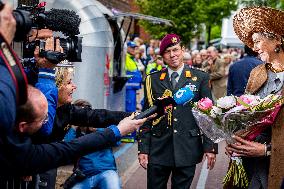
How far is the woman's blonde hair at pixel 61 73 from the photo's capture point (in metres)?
4.24

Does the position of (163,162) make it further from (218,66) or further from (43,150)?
(218,66)

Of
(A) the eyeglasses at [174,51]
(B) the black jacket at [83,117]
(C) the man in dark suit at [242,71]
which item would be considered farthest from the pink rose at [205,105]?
(C) the man in dark suit at [242,71]

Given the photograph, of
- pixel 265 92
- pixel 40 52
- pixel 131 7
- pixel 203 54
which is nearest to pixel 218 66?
pixel 203 54

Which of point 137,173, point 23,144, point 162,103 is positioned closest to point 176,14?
point 137,173

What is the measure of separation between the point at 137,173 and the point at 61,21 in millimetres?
5323

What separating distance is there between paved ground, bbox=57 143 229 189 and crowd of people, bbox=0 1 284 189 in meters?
2.41

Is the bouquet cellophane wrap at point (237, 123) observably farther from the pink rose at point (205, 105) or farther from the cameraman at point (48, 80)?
the cameraman at point (48, 80)

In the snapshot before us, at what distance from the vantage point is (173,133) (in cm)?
527

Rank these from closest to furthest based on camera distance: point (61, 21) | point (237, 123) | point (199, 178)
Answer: point (61, 21), point (237, 123), point (199, 178)

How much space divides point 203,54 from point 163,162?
36.6ft

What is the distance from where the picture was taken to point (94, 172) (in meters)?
5.64

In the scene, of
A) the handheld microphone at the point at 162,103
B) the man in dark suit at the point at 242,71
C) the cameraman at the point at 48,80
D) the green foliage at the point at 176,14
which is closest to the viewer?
the handheld microphone at the point at 162,103

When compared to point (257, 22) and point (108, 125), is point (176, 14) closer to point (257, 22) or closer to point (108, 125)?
point (257, 22)

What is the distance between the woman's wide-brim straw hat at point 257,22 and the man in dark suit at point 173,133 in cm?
89
